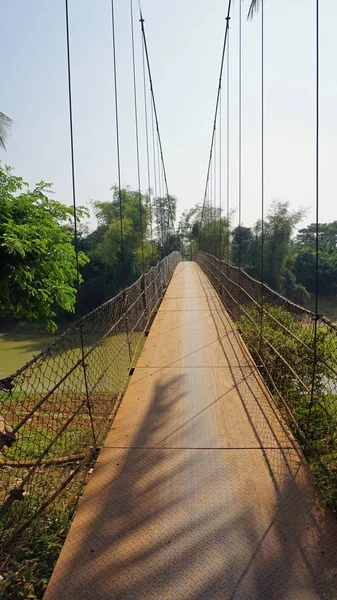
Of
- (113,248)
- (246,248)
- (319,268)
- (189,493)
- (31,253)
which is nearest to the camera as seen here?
(189,493)

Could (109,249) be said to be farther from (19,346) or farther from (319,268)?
(319,268)

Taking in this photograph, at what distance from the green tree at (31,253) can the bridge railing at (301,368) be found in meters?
2.48

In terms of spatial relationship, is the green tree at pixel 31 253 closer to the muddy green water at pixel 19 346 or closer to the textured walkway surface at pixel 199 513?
the textured walkway surface at pixel 199 513

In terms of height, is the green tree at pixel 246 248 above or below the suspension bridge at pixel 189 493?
above

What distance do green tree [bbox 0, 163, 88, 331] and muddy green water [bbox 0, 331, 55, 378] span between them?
34.9 feet

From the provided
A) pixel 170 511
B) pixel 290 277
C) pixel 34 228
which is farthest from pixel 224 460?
pixel 290 277

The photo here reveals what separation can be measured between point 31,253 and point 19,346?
17.2 metres

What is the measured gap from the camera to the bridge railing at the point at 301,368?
5.97ft

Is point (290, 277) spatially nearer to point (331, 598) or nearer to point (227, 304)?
point (227, 304)

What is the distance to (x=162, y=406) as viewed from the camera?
7.97 ft

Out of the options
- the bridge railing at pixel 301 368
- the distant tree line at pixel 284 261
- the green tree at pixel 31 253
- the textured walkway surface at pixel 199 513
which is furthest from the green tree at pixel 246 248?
the textured walkway surface at pixel 199 513

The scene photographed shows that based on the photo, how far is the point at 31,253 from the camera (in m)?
5.23

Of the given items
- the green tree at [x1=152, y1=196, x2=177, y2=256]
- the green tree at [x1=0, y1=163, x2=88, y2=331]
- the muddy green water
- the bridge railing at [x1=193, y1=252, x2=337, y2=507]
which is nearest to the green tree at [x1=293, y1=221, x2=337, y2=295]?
the green tree at [x1=152, y1=196, x2=177, y2=256]

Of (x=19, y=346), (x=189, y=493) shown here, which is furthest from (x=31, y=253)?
(x=19, y=346)
